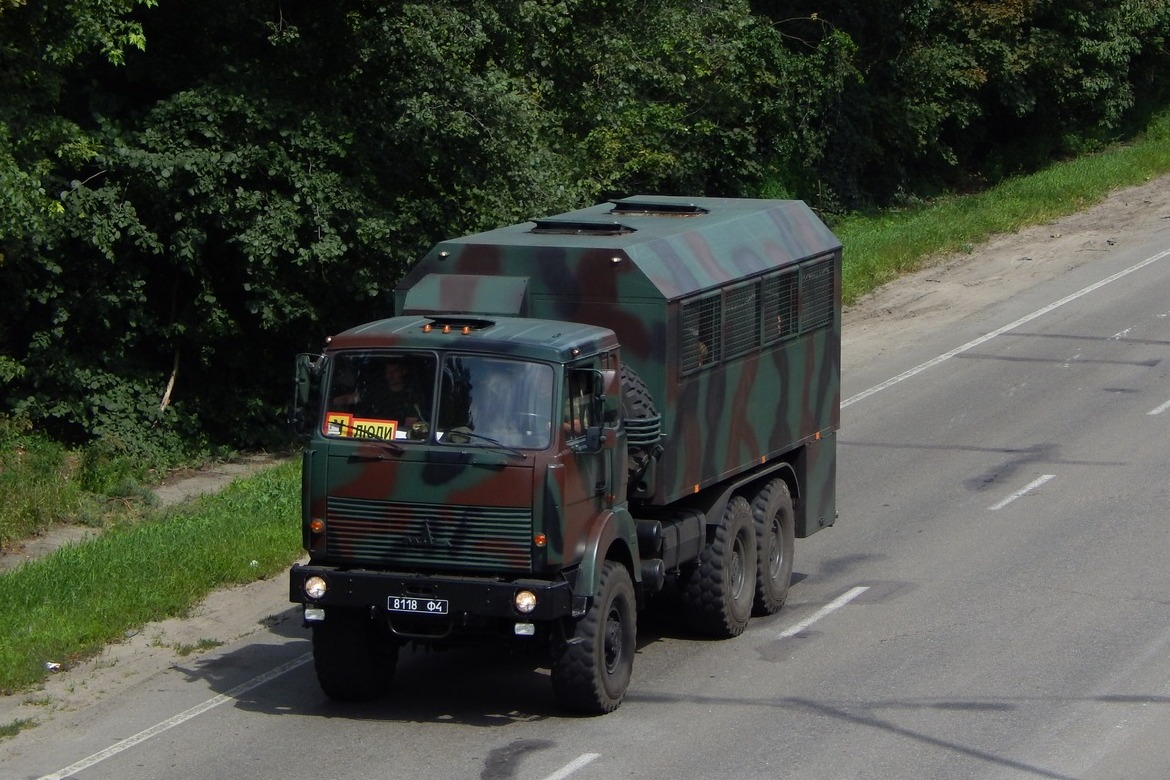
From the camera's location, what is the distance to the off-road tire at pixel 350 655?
33.7ft

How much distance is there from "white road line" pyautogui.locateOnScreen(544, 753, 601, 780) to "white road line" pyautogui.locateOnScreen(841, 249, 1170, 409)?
11.4 m

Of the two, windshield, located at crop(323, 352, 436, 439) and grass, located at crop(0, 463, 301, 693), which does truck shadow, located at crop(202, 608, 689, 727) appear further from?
windshield, located at crop(323, 352, 436, 439)

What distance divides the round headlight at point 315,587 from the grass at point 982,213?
1783 centimetres

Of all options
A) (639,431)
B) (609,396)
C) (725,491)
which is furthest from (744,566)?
(609,396)

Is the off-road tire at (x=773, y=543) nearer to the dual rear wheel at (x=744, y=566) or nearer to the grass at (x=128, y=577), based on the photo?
the dual rear wheel at (x=744, y=566)

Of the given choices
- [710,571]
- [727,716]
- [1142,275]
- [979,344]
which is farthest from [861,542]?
[1142,275]

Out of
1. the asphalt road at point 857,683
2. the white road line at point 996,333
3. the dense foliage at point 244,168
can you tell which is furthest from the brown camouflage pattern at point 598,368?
the white road line at point 996,333

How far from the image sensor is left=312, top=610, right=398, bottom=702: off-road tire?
1027 cm

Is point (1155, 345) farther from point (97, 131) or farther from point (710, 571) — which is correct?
point (97, 131)

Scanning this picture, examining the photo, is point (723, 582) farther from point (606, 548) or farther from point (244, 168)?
point (244, 168)

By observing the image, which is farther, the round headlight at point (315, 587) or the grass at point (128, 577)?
the grass at point (128, 577)

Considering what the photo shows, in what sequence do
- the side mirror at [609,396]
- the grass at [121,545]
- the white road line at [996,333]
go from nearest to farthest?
the side mirror at [609,396] → the grass at [121,545] → the white road line at [996,333]

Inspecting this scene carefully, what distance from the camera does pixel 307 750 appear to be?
9.69 meters

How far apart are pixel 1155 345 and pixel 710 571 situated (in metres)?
12.8
